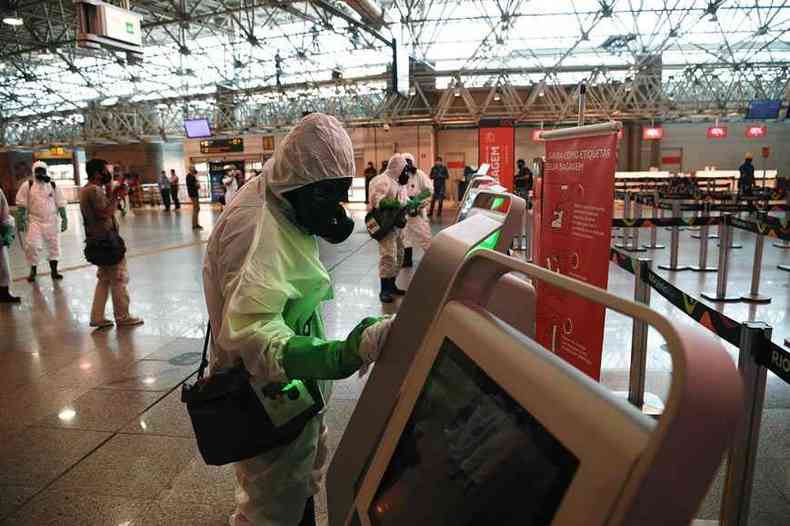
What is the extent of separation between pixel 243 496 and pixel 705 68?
24122 mm

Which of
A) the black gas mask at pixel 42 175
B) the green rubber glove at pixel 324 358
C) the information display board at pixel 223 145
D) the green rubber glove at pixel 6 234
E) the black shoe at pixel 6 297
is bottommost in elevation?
the black shoe at pixel 6 297

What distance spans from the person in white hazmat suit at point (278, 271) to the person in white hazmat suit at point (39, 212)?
26.2 feet

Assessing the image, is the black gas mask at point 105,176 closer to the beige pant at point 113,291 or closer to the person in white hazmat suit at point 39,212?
the beige pant at point 113,291

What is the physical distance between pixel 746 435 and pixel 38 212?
9.32 meters

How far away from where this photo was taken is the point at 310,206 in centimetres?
167

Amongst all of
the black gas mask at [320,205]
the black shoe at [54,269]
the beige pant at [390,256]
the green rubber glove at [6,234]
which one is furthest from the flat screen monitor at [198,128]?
the black gas mask at [320,205]

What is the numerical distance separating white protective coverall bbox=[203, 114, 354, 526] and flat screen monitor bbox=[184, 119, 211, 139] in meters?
24.1

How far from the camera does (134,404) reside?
3848 mm

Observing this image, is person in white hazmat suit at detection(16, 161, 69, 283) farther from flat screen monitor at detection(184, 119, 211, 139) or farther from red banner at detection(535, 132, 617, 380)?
flat screen monitor at detection(184, 119, 211, 139)

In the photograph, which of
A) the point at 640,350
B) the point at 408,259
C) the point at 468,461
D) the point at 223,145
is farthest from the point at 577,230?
the point at 223,145

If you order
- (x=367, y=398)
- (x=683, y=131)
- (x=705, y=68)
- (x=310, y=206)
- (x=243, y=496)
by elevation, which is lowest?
(x=243, y=496)

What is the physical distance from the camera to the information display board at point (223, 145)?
2972 cm

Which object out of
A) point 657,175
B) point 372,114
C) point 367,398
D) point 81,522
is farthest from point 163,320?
point 657,175

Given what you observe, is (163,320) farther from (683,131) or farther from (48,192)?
(683,131)
